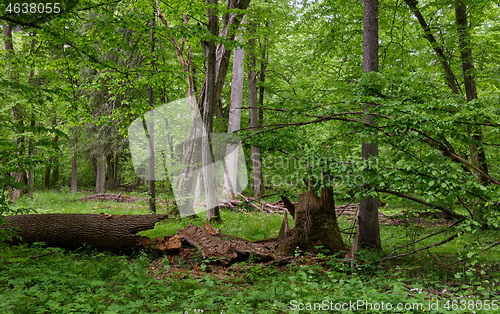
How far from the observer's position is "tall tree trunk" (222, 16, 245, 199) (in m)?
13.2

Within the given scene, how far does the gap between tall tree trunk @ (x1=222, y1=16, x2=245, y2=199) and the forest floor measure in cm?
685

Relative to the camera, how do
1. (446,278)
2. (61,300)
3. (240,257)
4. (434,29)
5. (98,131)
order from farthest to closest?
1. (98,131)
2. (434,29)
3. (240,257)
4. (446,278)
5. (61,300)

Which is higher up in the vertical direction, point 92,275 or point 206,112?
point 206,112

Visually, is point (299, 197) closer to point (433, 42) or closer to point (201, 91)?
point (201, 91)

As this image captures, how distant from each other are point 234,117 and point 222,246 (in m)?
7.55

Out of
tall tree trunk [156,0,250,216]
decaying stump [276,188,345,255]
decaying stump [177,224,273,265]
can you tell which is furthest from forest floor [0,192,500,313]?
tall tree trunk [156,0,250,216]

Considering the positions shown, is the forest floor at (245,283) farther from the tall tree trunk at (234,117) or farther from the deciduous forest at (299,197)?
the tall tree trunk at (234,117)

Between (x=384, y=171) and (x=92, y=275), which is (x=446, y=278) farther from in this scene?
(x=92, y=275)

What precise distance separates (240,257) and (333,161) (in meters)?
2.87

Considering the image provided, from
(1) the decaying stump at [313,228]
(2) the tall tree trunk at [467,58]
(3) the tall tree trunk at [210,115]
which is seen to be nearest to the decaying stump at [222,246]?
(1) the decaying stump at [313,228]

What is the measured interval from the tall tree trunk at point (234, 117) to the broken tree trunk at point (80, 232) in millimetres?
5963

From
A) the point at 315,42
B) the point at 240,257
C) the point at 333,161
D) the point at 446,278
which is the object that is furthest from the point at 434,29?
the point at 240,257

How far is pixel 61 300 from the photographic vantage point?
3926 mm

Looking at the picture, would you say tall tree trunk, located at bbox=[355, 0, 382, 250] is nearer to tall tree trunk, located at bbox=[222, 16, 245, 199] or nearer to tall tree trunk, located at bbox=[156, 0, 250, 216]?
tall tree trunk, located at bbox=[156, 0, 250, 216]
